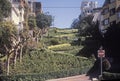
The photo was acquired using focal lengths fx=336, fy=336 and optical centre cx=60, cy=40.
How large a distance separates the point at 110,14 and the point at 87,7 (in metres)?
89.0

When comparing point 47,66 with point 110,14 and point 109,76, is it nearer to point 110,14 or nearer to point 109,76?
point 109,76

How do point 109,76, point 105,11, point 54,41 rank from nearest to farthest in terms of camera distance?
point 109,76 → point 54,41 → point 105,11

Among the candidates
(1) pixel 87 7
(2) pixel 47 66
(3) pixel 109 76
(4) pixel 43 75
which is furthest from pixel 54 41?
(1) pixel 87 7

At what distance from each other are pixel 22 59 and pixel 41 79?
6.95m

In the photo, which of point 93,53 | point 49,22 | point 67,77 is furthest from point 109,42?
point 49,22

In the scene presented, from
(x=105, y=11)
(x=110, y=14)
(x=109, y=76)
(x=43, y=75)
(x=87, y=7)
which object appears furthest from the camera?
(x=87, y=7)

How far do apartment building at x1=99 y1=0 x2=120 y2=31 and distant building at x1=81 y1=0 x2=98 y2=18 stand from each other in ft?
165

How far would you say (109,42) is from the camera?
47938 mm

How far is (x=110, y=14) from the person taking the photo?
5953 centimetres

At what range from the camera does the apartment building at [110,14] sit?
56.2m

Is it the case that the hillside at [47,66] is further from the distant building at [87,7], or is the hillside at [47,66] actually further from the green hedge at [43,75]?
the distant building at [87,7]

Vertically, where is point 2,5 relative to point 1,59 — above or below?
above

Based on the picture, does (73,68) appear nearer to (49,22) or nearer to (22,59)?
(22,59)

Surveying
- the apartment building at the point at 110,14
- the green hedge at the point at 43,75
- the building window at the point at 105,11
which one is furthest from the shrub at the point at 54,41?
the green hedge at the point at 43,75
